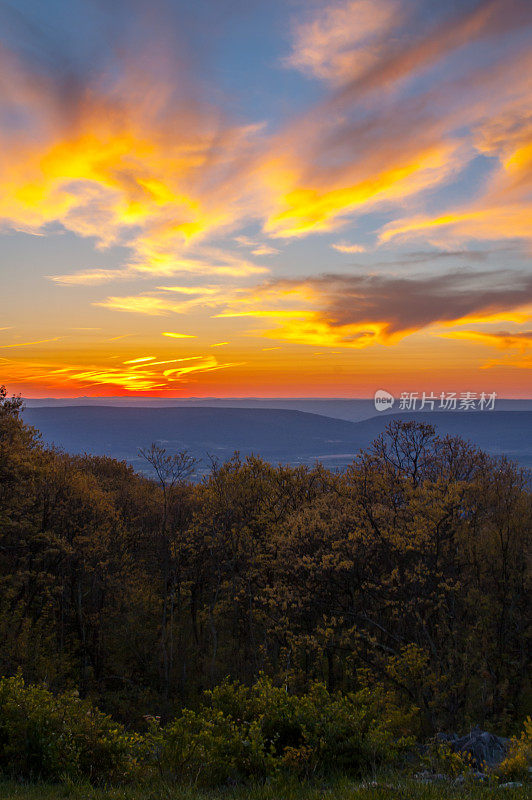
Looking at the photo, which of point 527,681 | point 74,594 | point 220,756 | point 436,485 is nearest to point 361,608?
point 436,485

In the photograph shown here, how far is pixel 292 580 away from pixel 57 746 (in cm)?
1935

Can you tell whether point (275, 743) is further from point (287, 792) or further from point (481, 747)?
point (481, 747)

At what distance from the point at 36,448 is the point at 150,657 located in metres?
18.8

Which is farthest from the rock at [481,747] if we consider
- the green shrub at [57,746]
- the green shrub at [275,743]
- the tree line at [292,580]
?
the green shrub at [57,746]

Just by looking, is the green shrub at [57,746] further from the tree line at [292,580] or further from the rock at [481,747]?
the tree line at [292,580]

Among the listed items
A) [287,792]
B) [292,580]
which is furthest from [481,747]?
[292,580]

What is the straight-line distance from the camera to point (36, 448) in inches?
1399

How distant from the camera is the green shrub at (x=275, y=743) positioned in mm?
11617

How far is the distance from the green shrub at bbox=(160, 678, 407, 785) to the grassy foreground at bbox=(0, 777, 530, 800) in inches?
29.6

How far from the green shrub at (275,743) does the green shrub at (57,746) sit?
3.80ft

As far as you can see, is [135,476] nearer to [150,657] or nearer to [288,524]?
[150,657]

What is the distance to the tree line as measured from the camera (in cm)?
2581

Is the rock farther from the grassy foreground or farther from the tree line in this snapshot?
the grassy foreground

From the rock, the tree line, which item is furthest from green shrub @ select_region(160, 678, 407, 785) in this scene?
the tree line
